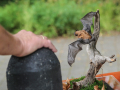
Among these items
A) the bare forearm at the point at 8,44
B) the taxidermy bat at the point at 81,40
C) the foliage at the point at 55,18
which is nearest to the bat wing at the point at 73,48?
the taxidermy bat at the point at 81,40

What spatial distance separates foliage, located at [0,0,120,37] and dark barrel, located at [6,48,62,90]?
453cm

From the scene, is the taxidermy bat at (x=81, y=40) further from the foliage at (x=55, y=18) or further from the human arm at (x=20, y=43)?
the foliage at (x=55, y=18)

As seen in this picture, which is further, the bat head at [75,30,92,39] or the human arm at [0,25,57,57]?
the bat head at [75,30,92,39]

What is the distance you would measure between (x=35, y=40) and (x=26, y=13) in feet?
16.8

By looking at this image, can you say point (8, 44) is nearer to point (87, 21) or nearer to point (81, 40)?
point (81, 40)

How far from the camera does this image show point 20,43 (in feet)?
4.11

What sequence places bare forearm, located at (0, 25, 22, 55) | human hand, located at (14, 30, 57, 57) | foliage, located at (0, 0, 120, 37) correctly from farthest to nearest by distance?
foliage, located at (0, 0, 120, 37) < human hand, located at (14, 30, 57, 57) < bare forearm, located at (0, 25, 22, 55)

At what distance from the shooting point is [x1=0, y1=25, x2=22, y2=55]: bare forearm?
1156mm

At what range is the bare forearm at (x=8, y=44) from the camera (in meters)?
1.16

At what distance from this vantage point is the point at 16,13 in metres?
6.73

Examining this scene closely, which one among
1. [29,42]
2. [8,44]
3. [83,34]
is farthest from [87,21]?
[8,44]

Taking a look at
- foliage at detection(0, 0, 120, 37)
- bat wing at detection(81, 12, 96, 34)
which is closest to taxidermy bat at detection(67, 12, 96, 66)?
bat wing at detection(81, 12, 96, 34)

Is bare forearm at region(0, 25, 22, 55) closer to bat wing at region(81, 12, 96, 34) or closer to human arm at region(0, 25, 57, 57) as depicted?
human arm at region(0, 25, 57, 57)

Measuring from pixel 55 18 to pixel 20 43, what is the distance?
479cm
